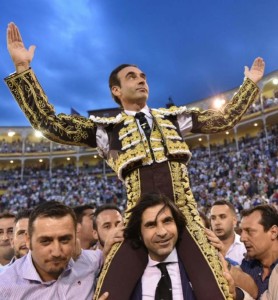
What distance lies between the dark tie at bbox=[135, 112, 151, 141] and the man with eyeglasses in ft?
9.63

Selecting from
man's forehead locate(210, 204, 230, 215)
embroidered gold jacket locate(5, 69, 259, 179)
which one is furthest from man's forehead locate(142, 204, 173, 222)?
man's forehead locate(210, 204, 230, 215)

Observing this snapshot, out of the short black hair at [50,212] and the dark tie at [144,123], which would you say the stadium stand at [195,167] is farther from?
the short black hair at [50,212]

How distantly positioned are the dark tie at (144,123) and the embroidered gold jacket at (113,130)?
3cm

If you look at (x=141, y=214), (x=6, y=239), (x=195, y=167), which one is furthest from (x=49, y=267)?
(x=195, y=167)

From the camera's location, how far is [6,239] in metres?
4.63

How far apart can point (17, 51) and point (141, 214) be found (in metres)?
1.37

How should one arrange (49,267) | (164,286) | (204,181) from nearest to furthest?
1. (164,286)
2. (49,267)
3. (204,181)

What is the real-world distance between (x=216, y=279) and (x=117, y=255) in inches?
22.3

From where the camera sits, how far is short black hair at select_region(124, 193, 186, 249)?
2.16 metres

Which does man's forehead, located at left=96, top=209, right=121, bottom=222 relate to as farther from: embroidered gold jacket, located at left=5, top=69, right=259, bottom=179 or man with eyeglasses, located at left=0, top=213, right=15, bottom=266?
embroidered gold jacket, located at left=5, top=69, right=259, bottom=179

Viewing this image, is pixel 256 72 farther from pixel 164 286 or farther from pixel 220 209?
pixel 220 209

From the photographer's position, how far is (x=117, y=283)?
204 cm

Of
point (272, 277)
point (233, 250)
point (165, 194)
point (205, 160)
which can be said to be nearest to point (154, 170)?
point (165, 194)

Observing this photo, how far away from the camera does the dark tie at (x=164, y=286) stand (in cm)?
200
